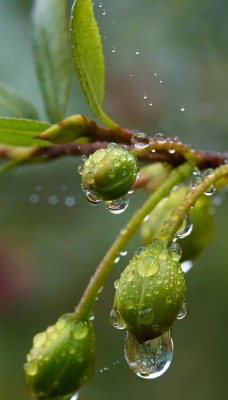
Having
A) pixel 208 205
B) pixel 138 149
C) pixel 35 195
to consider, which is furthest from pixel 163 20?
pixel 138 149

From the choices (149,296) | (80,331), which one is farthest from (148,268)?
(80,331)

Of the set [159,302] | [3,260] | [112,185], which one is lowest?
[3,260]

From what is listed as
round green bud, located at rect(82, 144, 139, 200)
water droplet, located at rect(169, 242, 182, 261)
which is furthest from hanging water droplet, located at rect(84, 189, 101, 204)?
water droplet, located at rect(169, 242, 182, 261)

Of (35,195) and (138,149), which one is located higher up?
(138,149)

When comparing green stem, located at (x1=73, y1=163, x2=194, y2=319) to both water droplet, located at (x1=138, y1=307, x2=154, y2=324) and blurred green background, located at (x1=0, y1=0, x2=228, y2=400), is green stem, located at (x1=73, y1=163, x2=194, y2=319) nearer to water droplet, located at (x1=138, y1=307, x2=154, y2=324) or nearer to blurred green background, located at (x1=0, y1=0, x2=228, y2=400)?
water droplet, located at (x1=138, y1=307, x2=154, y2=324)

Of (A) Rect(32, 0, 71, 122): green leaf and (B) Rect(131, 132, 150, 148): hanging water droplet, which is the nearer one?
(B) Rect(131, 132, 150, 148): hanging water droplet

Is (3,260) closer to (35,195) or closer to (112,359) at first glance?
(35,195)

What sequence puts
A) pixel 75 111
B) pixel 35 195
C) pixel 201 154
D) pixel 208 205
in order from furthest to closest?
pixel 35 195 < pixel 75 111 < pixel 208 205 < pixel 201 154
